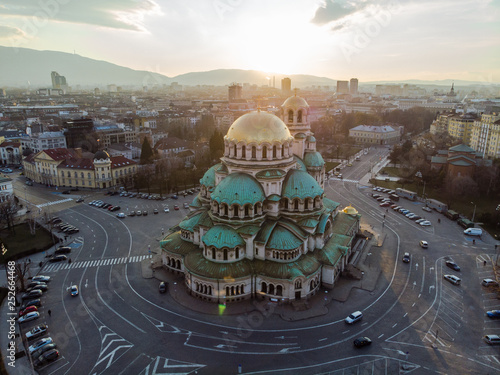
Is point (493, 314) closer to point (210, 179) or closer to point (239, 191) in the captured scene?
point (239, 191)

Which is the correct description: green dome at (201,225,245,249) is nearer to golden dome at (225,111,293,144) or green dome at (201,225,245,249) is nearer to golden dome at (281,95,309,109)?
golden dome at (225,111,293,144)

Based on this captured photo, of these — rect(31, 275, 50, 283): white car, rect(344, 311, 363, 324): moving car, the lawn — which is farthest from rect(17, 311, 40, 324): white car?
rect(344, 311, 363, 324): moving car

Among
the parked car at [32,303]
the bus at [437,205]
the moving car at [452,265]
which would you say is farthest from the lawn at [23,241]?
the bus at [437,205]

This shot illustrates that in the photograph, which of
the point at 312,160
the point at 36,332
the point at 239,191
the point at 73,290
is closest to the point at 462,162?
the point at 312,160

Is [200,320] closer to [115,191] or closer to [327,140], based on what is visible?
[115,191]

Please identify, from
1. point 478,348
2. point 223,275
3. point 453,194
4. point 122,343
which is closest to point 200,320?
point 223,275
